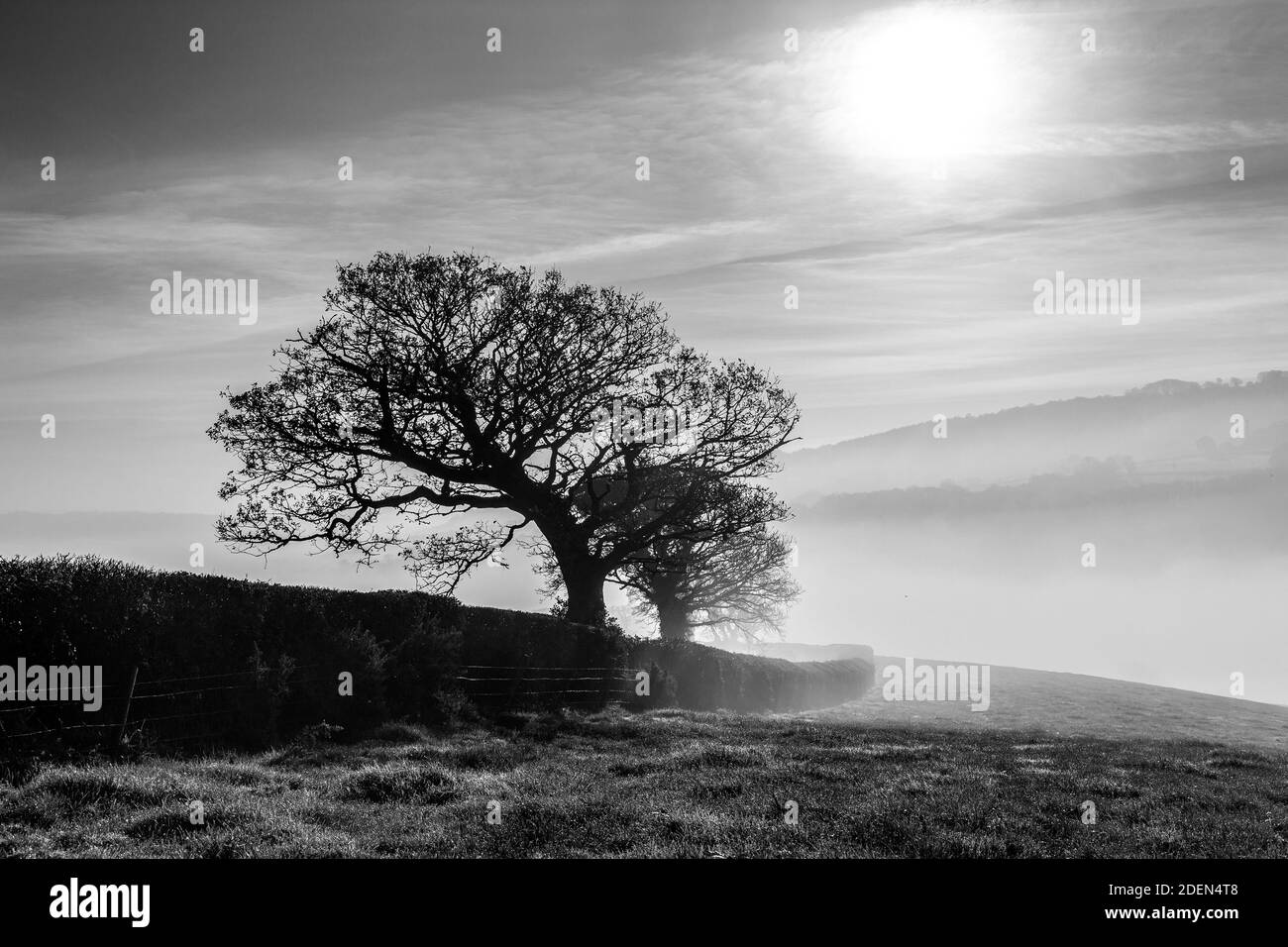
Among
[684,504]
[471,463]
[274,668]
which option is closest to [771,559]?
[684,504]

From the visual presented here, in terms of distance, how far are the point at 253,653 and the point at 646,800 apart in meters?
9.03

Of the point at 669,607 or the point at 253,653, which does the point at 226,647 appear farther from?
the point at 669,607

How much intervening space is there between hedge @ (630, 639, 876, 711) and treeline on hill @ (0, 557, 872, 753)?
14.0 ft

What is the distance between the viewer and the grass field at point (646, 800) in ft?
29.9

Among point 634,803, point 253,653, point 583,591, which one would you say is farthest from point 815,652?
point 634,803

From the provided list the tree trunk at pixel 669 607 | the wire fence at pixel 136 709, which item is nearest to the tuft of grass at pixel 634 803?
the wire fence at pixel 136 709

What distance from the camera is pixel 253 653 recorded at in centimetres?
1689

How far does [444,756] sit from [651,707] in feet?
51.8

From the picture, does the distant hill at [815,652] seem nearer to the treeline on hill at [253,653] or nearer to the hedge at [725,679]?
the hedge at [725,679]

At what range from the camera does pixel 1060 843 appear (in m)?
9.60

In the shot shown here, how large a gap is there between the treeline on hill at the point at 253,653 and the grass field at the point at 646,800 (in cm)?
124

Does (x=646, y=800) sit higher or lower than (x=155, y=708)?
lower
